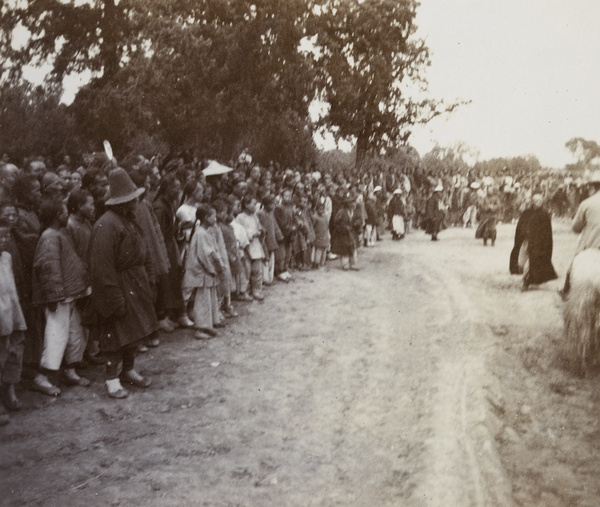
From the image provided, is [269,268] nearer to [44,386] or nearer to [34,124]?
[34,124]

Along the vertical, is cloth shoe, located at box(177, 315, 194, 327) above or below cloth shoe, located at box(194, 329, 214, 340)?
above

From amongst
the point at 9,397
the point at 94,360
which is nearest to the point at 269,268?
the point at 94,360

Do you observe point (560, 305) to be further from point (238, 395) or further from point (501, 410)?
point (238, 395)

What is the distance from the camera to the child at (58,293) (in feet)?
13.7

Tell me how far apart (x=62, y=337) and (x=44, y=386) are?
35 centimetres

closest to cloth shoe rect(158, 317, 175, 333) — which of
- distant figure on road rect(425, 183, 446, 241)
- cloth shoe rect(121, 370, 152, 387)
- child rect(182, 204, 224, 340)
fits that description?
child rect(182, 204, 224, 340)

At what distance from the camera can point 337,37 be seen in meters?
4.12

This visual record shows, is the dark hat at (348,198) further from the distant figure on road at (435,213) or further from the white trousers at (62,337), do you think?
the white trousers at (62,337)

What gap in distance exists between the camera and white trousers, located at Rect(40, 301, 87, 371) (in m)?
4.26

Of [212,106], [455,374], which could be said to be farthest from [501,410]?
[212,106]

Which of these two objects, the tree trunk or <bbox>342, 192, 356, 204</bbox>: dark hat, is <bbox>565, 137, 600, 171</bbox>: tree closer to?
the tree trunk

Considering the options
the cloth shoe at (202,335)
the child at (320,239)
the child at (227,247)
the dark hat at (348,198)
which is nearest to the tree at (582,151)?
the cloth shoe at (202,335)

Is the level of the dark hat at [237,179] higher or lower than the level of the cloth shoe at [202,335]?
higher

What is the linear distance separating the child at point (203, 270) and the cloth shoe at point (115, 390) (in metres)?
1.46
